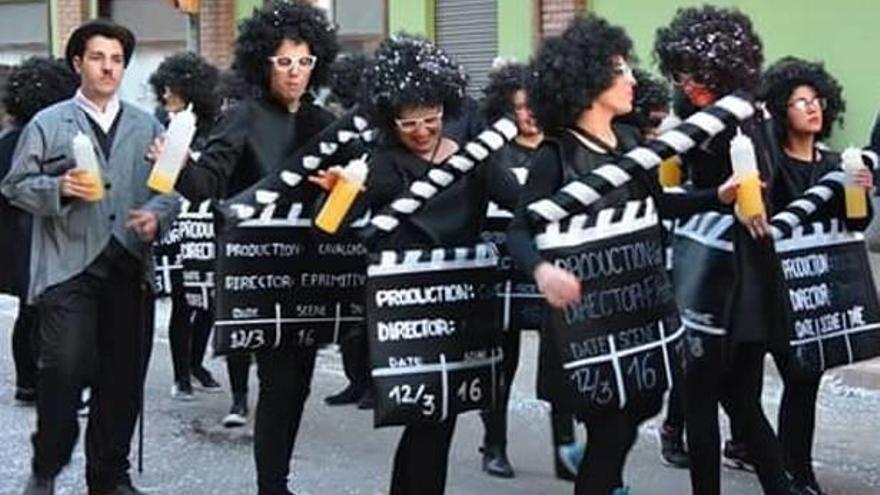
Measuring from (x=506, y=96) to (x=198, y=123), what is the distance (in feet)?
6.98

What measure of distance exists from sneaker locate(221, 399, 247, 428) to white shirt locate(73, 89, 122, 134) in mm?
2441

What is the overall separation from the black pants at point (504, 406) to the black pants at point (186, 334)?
2.29 meters

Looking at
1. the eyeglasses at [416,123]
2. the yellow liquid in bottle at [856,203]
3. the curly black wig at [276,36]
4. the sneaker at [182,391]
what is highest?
the curly black wig at [276,36]

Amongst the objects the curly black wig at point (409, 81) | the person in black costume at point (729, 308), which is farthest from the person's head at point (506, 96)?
the curly black wig at point (409, 81)

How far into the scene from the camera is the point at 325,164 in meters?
5.48

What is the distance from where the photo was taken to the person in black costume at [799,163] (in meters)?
6.00

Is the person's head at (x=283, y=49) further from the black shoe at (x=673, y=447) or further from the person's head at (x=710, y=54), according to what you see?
the black shoe at (x=673, y=447)

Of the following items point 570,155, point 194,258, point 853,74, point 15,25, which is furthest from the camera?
point 15,25

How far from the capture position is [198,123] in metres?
8.56

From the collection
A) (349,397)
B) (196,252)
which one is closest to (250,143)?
(196,252)

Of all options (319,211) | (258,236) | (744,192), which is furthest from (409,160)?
(744,192)

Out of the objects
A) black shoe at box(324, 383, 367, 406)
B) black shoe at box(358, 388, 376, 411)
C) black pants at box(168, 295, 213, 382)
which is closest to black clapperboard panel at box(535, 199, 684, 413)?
black shoe at box(358, 388, 376, 411)

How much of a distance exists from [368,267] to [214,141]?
0.85 metres

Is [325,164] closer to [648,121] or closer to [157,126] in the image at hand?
[157,126]
